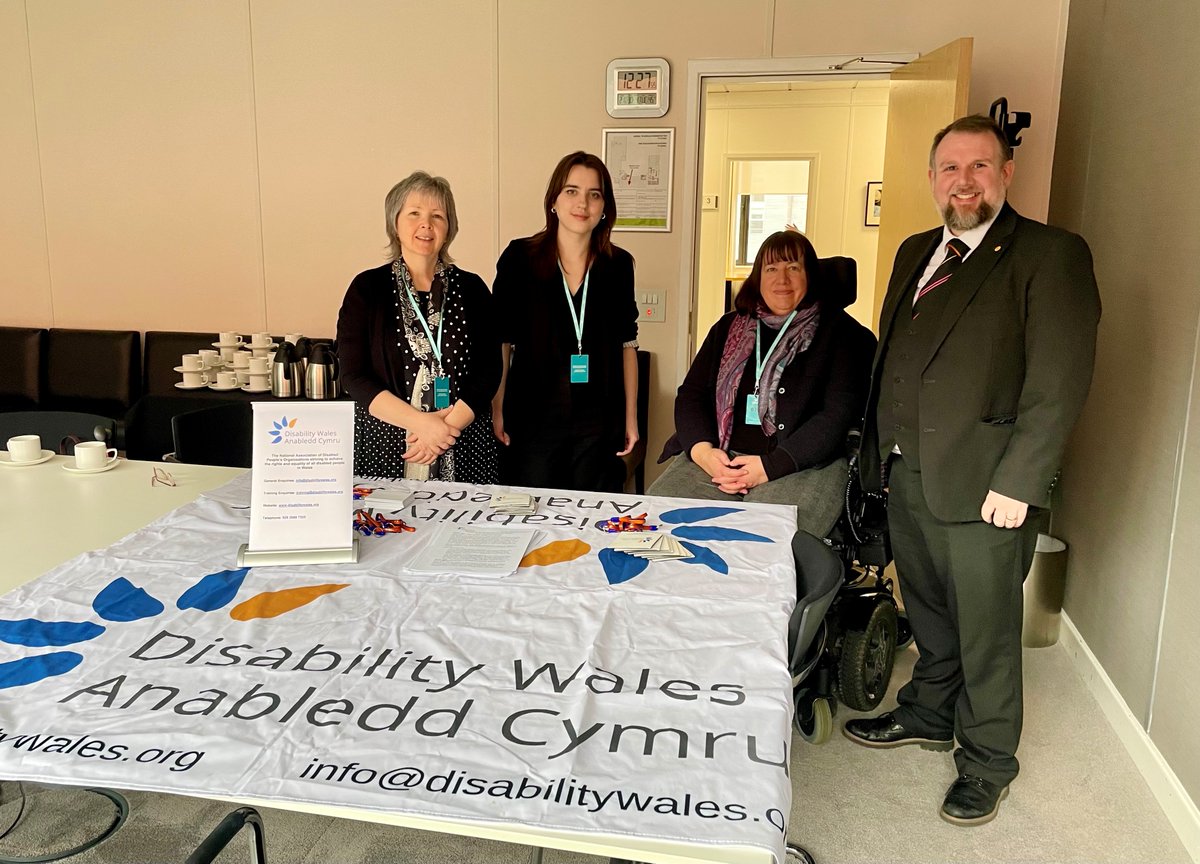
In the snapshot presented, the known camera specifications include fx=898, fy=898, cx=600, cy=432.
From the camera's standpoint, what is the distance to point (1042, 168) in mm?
4012

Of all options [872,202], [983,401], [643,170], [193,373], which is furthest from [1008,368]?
[872,202]

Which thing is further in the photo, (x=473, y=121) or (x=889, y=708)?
(x=473, y=121)

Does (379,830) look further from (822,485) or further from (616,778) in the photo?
(822,485)

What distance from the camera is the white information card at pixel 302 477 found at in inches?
70.7

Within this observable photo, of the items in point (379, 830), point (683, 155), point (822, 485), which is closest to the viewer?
point (379, 830)

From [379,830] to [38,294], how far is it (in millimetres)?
4555

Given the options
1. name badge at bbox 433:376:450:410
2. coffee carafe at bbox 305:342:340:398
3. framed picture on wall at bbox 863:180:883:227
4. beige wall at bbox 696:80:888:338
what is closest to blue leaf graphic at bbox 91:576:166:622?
name badge at bbox 433:376:450:410

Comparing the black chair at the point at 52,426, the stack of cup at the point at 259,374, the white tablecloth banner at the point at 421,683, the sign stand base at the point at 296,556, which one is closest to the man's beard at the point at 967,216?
the white tablecloth banner at the point at 421,683

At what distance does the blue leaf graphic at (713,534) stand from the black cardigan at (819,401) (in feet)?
2.82

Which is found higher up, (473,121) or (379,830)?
(473,121)

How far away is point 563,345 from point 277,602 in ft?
5.51

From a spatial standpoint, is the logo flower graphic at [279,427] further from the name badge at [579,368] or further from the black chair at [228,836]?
the name badge at [579,368]

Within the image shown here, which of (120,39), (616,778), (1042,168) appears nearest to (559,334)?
(616,778)

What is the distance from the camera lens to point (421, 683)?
1324mm
